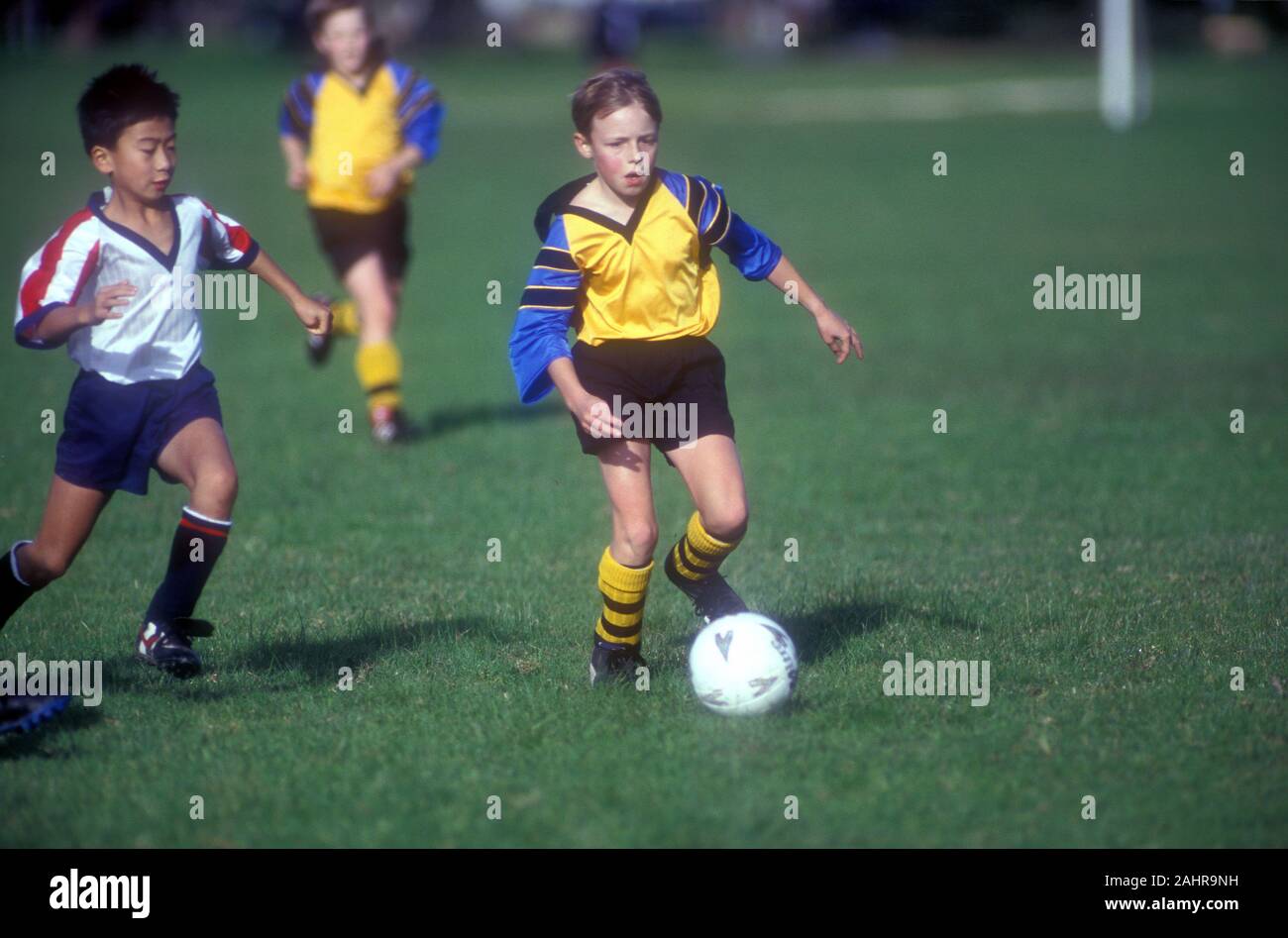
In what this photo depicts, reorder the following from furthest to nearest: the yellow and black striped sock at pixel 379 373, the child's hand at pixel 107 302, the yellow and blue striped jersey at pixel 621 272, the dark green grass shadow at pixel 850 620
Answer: the yellow and black striped sock at pixel 379 373 → the dark green grass shadow at pixel 850 620 → the yellow and blue striped jersey at pixel 621 272 → the child's hand at pixel 107 302

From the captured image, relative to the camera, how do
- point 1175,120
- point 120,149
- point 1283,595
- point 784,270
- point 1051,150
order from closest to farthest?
point 120,149, point 784,270, point 1283,595, point 1051,150, point 1175,120

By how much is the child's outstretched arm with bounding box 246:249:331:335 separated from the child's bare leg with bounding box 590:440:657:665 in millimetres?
1011

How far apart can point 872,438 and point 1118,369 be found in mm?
2768

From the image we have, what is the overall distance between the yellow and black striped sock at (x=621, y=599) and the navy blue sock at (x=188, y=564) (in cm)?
126

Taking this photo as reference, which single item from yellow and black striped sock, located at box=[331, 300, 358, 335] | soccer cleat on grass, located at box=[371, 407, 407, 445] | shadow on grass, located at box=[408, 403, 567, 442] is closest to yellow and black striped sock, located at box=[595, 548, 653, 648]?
yellow and black striped sock, located at box=[331, 300, 358, 335]

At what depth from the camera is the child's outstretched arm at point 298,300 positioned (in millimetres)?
5375

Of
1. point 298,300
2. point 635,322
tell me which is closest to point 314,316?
point 298,300

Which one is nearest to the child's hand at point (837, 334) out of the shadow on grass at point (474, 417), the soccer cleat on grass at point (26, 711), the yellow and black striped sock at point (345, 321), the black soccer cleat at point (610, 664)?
the black soccer cleat at point (610, 664)

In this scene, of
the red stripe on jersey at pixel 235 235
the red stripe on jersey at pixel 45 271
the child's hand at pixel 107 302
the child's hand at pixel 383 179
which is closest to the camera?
the child's hand at pixel 107 302

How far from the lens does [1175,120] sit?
3078cm

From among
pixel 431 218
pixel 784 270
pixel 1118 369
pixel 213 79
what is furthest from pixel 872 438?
pixel 213 79

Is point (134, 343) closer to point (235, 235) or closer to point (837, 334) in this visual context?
point (235, 235)

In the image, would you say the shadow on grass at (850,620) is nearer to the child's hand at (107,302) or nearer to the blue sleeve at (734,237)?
the blue sleeve at (734,237)
